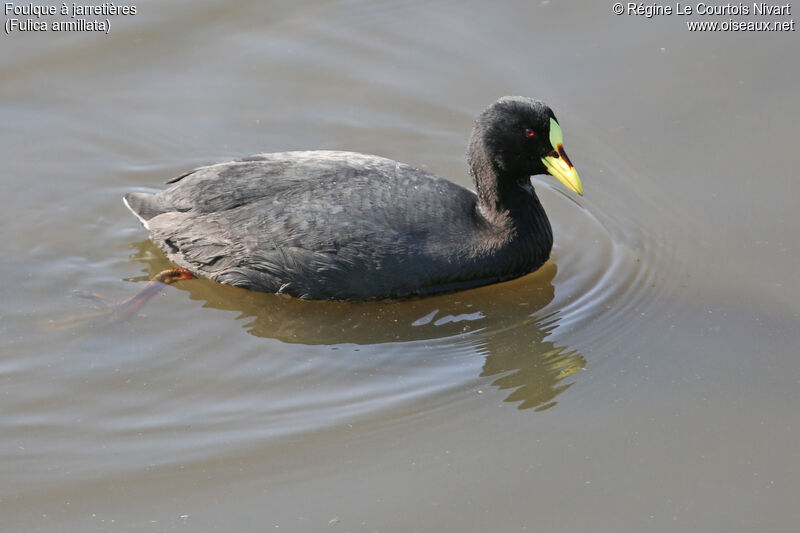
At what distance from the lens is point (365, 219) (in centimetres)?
562

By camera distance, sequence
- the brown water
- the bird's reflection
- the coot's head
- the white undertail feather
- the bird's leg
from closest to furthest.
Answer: the brown water, the bird's reflection, the bird's leg, the coot's head, the white undertail feather

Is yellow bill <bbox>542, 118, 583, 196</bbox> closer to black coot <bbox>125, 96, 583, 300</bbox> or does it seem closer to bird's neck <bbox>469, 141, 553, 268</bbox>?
black coot <bbox>125, 96, 583, 300</bbox>

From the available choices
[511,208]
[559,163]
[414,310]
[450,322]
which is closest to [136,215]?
[414,310]

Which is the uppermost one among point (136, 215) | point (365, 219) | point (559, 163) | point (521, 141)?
point (521, 141)

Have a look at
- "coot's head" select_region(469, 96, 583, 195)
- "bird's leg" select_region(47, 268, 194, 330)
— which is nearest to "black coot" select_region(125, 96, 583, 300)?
"coot's head" select_region(469, 96, 583, 195)

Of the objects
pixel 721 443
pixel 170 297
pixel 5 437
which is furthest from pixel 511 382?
pixel 5 437

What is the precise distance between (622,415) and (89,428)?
2.49 m

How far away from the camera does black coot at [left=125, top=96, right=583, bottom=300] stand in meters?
5.62

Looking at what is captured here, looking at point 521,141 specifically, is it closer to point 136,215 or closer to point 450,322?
point 450,322

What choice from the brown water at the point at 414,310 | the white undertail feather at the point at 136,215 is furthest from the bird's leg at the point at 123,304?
the white undertail feather at the point at 136,215

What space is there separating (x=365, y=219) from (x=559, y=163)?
46.5 inches

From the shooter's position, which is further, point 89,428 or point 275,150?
point 275,150

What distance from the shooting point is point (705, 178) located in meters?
6.74

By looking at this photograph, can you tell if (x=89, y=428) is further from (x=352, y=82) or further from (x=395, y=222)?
(x=352, y=82)
